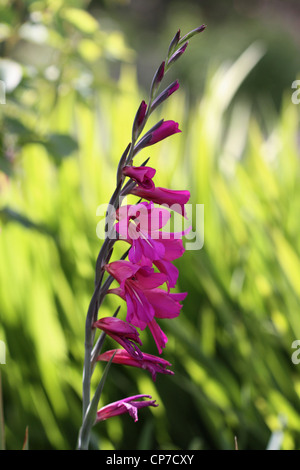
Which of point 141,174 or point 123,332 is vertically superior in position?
point 141,174

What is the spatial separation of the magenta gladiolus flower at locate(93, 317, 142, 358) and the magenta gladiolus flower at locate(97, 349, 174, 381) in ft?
0.03

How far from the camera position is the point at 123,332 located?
411mm

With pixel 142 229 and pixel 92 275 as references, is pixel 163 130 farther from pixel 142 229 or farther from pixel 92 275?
pixel 92 275

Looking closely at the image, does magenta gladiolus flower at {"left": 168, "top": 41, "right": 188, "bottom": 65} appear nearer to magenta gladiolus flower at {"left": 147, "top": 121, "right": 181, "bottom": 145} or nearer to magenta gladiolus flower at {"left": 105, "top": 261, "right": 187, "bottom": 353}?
magenta gladiolus flower at {"left": 147, "top": 121, "right": 181, "bottom": 145}

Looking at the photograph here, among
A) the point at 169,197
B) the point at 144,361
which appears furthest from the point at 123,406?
the point at 169,197

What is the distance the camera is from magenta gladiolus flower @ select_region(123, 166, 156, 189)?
1.23ft

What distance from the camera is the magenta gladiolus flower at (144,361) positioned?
0.41 meters

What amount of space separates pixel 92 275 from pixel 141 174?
749 millimetres

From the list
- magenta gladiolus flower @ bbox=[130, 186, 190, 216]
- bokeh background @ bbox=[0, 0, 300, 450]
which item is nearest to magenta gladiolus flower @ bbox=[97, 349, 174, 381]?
magenta gladiolus flower @ bbox=[130, 186, 190, 216]

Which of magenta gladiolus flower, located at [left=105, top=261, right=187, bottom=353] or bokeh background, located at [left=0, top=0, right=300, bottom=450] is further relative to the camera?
bokeh background, located at [left=0, top=0, right=300, bottom=450]

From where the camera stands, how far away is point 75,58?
1.10m

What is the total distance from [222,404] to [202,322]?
0.20 m
